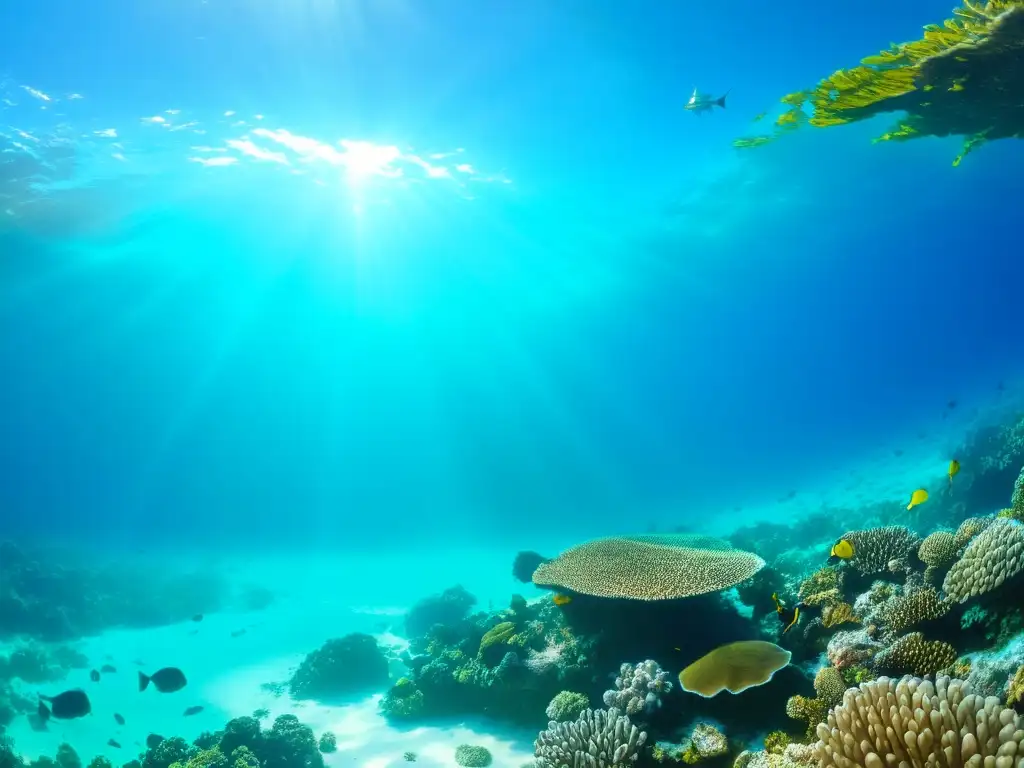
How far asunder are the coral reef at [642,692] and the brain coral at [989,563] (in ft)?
9.76

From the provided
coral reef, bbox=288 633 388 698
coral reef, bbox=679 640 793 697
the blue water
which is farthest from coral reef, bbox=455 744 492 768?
the blue water

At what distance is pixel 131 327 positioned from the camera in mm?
54938

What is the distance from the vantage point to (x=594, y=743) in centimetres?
533

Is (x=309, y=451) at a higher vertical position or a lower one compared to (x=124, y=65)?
higher

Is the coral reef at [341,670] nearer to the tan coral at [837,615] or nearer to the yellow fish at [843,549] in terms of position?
the tan coral at [837,615]

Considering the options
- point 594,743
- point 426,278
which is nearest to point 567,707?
point 594,743

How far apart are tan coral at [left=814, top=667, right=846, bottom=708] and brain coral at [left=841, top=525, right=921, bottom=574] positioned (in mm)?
2248

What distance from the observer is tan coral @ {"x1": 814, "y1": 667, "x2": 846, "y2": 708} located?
473 centimetres

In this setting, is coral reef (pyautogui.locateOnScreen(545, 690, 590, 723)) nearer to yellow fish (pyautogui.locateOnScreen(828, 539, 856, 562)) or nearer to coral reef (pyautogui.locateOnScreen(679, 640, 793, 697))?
coral reef (pyautogui.locateOnScreen(679, 640, 793, 697))

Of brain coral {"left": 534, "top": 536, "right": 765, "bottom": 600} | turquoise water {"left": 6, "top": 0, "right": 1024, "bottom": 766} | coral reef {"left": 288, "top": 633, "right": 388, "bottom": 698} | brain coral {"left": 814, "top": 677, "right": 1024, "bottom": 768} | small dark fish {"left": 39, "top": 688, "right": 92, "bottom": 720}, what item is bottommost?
brain coral {"left": 814, "top": 677, "right": 1024, "bottom": 768}

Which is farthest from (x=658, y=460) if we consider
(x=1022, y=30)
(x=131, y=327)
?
(x=1022, y=30)

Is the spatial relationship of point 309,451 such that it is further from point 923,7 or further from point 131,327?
point 923,7

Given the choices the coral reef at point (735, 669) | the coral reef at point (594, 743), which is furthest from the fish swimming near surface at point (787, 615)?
the coral reef at point (594, 743)

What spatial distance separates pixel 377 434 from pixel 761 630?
112 m
